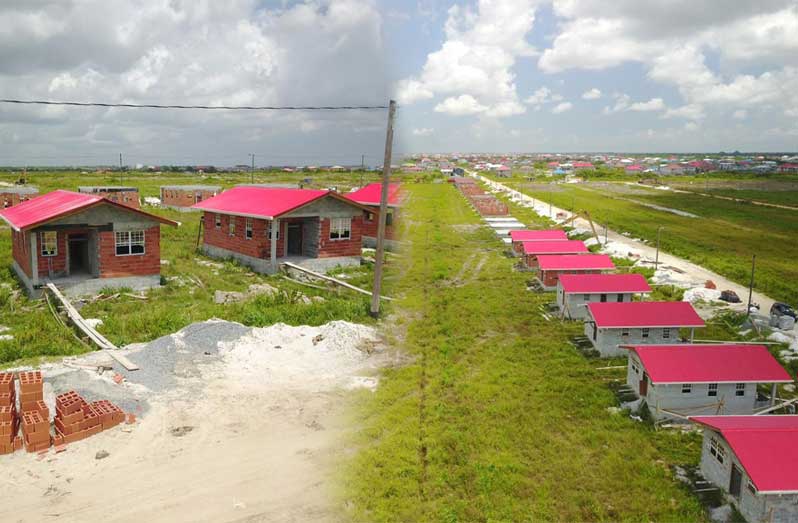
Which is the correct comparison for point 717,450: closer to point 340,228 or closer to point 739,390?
point 739,390

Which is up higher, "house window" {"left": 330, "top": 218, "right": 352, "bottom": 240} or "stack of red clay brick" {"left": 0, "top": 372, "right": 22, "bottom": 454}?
"house window" {"left": 330, "top": 218, "right": 352, "bottom": 240}

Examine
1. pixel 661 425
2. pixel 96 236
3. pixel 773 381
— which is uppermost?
pixel 96 236

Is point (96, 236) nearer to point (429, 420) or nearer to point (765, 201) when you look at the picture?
point (429, 420)

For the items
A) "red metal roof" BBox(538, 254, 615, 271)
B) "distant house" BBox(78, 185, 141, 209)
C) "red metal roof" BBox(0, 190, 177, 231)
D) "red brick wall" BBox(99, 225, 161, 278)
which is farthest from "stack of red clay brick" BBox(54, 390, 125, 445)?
"distant house" BBox(78, 185, 141, 209)

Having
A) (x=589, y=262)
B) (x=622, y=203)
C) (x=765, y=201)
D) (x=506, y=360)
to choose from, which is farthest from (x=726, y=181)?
(x=506, y=360)

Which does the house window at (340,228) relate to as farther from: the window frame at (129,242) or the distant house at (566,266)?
the distant house at (566,266)

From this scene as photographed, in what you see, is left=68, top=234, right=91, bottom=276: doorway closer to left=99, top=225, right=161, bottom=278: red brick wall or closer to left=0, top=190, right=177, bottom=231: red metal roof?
→ left=0, top=190, right=177, bottom=231: red metal roof

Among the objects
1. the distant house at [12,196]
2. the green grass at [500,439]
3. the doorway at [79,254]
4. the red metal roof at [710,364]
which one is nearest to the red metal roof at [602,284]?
the green grass at [500,439]
